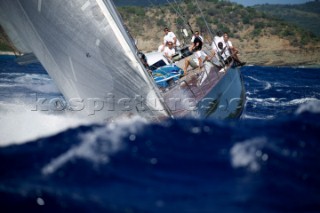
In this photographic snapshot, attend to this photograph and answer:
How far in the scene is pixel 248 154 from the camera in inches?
169

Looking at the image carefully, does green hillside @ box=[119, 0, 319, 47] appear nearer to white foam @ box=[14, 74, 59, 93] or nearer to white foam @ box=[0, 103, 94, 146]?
white foam @ box=[14, 74, 59, 93]

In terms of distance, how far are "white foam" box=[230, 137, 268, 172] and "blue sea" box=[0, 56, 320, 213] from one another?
1cm

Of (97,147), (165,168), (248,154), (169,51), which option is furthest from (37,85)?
(248,154)

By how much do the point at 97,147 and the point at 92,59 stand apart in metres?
2.83

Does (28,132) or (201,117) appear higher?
(28,132)

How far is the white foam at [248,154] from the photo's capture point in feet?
13.4

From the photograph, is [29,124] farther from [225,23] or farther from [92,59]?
[225,23]

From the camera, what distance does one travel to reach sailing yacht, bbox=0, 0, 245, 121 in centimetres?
671

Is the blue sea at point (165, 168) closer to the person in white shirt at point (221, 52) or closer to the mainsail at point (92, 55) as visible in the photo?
the mainsail at point (92, 55)

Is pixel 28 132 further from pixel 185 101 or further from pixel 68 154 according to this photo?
pixel 185 101

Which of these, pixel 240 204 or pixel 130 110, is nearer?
pixel 240 204

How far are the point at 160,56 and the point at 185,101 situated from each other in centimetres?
360

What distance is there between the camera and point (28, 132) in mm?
5730

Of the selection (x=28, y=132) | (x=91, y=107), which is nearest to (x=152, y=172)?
(x=28, y=132)
